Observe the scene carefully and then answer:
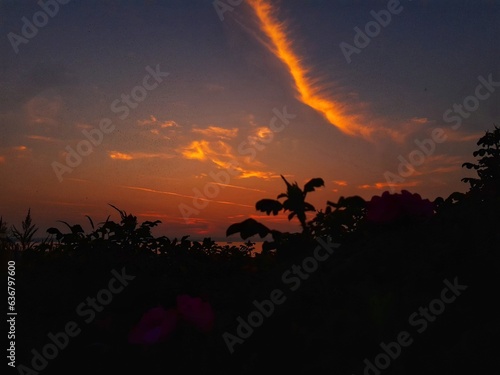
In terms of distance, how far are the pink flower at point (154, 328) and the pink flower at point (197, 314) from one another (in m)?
0.06

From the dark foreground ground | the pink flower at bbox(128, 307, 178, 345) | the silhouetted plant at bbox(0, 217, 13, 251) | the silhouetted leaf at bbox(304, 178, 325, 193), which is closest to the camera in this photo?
the dark foreground ground

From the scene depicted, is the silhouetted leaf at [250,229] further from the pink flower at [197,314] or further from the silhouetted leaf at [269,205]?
the pink flower at [197,314]

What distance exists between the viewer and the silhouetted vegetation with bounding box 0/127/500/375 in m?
1.93

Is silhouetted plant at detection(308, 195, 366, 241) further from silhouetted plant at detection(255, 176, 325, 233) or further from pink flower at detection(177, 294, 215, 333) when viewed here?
pink flower at detection(177, 294, 215, 333)

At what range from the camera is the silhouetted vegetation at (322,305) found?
1.93 metres

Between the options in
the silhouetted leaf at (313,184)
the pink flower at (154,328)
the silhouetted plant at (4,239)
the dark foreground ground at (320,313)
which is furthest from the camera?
the silhouetted plant at (4,239)

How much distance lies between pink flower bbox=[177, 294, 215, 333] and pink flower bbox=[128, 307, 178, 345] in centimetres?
6

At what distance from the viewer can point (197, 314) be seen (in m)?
2.20

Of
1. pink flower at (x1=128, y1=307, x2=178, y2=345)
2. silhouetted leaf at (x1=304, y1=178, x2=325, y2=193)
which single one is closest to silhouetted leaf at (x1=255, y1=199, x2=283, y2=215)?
silhouetted leaf at (x1=304, y1=178, x2=325, y2=193)

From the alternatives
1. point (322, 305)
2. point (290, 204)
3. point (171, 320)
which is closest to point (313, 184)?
point (290, 204)

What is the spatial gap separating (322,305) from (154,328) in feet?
2.60

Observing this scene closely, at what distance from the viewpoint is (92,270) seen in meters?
3.79

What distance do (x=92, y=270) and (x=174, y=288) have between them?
44.5 inches

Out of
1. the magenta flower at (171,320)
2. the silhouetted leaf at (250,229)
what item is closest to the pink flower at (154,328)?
the magenta flower at (171,320)
